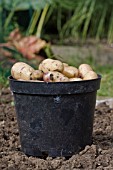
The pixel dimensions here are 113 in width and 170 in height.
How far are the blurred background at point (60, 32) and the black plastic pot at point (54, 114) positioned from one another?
2291 mm

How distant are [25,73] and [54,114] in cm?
28

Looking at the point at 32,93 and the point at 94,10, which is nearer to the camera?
the point at 32,93

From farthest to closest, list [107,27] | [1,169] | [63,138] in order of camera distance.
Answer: [107,27] < [63,138] < [1,169]

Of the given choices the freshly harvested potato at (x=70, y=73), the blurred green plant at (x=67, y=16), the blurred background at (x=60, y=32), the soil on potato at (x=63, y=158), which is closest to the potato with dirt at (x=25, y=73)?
the freshly harvested potato at (x=70, y=73)

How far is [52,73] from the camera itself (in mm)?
2635

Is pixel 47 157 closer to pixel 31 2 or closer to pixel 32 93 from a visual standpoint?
pixel 32 93

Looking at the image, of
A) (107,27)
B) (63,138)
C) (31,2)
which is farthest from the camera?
(107,27)

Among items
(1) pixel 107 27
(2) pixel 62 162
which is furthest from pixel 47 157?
(1) pixel 107 27

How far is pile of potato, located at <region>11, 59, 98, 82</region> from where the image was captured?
104 inches

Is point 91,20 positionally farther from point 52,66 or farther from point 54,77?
point 54,77

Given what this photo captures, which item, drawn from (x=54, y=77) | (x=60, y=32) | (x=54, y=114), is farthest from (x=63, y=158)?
(x=60, y=32)

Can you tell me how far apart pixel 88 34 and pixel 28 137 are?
519cm

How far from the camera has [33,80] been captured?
2670 mm

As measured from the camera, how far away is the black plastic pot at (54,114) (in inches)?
101
